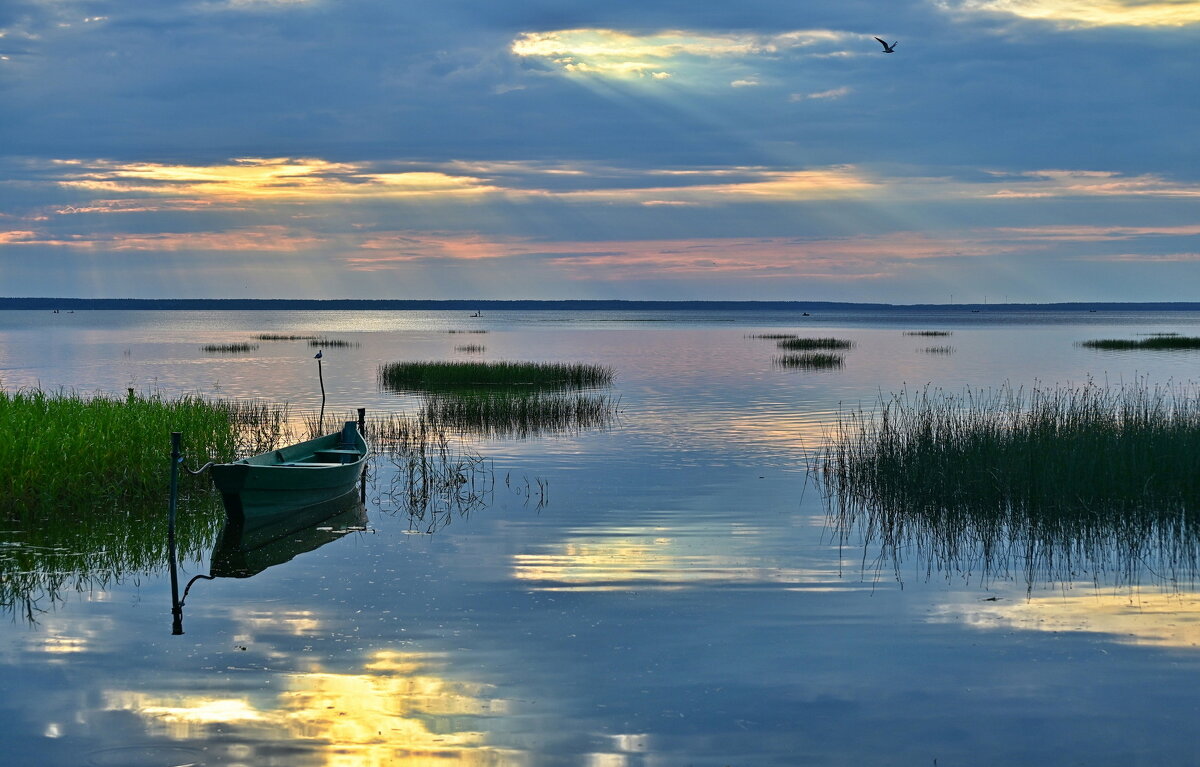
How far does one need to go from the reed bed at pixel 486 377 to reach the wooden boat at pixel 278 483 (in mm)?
18771

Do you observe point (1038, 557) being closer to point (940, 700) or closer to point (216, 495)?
point (940, 700)

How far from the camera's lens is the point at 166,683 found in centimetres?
871

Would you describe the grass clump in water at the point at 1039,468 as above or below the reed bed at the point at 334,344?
below

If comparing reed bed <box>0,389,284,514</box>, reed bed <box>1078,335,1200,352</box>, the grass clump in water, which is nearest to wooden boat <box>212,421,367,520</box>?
reed bed <box>0,389,284,514</box>

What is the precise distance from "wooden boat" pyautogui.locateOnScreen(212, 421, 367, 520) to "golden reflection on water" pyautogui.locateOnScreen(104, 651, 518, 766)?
639 centimetres

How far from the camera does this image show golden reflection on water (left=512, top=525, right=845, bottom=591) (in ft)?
39.4

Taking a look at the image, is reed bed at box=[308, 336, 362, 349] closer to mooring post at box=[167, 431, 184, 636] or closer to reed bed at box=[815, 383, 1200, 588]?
mooring post at box=[167, 431, 184, 636]

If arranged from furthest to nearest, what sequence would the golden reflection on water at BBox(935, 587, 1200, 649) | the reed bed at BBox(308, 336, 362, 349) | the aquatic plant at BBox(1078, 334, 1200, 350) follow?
the reed bed at BBox(308, 336, 362, 349)
the aquatic plant at BBox(1078, 334, 1200, 350)
the golden reflection on water at BBox(935, 587, 1200, 649)

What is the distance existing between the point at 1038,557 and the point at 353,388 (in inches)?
1195

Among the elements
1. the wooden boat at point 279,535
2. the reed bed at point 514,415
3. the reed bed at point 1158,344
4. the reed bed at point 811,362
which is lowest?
the wooden boat at point 279,535

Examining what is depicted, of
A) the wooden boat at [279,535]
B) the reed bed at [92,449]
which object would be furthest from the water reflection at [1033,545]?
the reed bed at [92,449]

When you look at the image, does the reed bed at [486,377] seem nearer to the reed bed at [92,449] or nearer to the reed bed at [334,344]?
the reed bed at [92,449]

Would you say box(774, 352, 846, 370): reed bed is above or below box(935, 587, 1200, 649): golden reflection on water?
above

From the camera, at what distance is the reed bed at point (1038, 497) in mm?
12891
